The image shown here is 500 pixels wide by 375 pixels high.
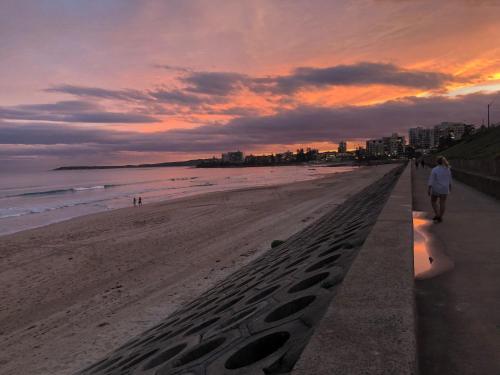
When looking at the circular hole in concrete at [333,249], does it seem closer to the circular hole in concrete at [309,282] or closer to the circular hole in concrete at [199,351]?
the circular hole in concrete at [309,282]

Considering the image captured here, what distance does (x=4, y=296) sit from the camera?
9.20m

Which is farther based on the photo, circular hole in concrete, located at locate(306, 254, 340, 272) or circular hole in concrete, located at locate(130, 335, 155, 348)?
circular hole in concrete, located at locate(130, 335, 155, 348)

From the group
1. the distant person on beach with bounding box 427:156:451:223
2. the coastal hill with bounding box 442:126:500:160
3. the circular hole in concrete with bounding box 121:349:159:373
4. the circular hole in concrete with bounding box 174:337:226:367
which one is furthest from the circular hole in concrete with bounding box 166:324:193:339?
the coastal hill with bounding box 442:126:500:160

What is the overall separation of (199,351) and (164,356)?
25.6 inches

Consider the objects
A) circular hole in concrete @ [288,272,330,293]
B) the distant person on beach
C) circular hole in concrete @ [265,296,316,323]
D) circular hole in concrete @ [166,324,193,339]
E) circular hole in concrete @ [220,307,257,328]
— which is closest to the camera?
circular hole in concrete @ [265,296,316,323]

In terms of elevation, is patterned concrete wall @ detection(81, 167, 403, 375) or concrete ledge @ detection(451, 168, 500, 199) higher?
concrete ledge @ detection(451, 168, 500, 199)

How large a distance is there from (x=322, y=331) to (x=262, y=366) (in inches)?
19.2

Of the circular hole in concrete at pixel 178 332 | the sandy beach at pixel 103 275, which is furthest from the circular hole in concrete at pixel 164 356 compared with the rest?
the sandy beach at pixel 103 275

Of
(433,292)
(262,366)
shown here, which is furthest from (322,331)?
(433,292)

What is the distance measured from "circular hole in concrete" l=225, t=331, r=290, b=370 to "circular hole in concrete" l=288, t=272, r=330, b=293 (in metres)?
1.17

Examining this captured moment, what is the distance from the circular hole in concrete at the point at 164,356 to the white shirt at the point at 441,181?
6653 mm

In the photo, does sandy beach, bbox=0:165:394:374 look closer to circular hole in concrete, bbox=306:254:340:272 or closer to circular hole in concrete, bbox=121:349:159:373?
circular hole in concrete, bbox=121:349:159:373

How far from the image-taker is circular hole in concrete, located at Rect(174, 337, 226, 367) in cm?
320

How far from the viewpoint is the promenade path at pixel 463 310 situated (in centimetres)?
245
